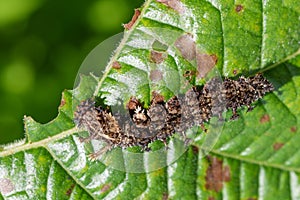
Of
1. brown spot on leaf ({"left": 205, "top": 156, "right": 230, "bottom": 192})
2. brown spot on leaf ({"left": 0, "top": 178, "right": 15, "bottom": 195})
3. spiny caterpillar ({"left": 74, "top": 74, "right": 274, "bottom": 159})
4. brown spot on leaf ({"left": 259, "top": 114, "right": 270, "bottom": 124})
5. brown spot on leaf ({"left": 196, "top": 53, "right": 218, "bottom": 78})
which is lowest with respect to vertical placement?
brown spot on leaf ({"left": 205, "top": 156, "right": 230, "bottom": 192})

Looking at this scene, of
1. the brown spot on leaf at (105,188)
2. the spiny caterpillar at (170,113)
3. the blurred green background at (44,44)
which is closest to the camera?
the spiny caterpillar at (170,113)

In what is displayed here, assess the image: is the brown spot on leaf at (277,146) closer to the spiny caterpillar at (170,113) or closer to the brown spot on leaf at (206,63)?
the spiny caterpillar at (170,113)

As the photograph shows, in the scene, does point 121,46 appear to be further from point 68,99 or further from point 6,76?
point 6,76

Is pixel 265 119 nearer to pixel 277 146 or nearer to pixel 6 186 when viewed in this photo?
pixel 277 146

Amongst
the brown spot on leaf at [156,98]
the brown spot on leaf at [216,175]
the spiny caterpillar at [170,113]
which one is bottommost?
the brown spot on leaf at [216,175]

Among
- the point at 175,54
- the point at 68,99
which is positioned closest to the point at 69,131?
the point at 68,99

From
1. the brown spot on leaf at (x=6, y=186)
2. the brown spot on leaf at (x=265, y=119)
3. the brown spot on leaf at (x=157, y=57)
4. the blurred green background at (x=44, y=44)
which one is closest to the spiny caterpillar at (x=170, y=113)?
the brown spot on leaf at (x=265, y=119)

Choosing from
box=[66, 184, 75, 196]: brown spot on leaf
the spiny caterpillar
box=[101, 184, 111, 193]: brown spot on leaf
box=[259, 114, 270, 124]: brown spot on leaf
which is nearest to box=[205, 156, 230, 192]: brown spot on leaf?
the spiny caterpillar

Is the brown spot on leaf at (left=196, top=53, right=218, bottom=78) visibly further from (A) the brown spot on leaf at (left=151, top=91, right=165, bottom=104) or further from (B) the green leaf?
(A) the brown spot on leaf at (left=151, top=91, right=165, bottom=104)
